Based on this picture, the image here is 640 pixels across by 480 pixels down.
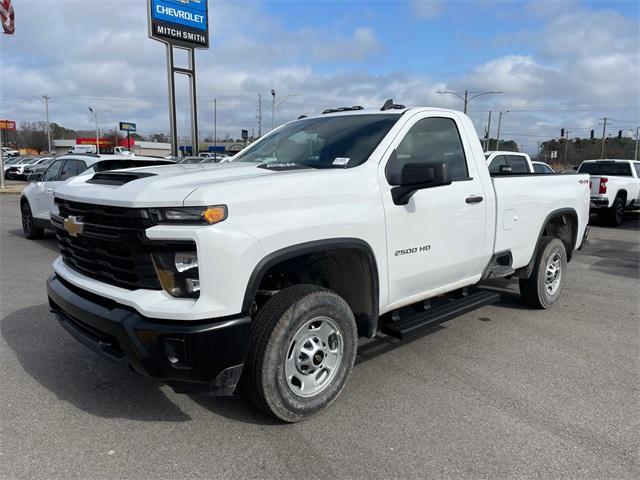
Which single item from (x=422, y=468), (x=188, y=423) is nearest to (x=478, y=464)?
(x=422, y=468)

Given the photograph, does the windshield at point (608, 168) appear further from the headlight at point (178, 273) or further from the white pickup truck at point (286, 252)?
the headlight at point (178, 273)

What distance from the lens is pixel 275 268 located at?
3.31 m

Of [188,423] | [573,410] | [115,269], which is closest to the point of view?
[115,269]

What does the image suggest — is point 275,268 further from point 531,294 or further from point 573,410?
point 531,294

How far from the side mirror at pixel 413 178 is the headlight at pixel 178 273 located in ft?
5.06

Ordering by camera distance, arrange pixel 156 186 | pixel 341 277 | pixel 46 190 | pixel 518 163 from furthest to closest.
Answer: pixel 518 163 → pixel 46 190 → pixel 341 277 → pixel 156 186

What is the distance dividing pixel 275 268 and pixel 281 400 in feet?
2.70

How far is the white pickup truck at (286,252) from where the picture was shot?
279 cm

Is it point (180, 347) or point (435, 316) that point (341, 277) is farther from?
point (180, 347)

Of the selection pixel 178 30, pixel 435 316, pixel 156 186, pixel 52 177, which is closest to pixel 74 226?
pixel 156 186

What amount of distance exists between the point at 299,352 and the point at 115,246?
1309 mm

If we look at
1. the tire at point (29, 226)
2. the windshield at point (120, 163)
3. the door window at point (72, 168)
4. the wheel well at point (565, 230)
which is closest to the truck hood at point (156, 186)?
the wheel well at point (565, 230)

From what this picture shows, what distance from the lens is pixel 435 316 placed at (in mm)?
4180

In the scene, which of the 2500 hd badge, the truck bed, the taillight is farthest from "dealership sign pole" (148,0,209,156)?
the 2500 hd badge
